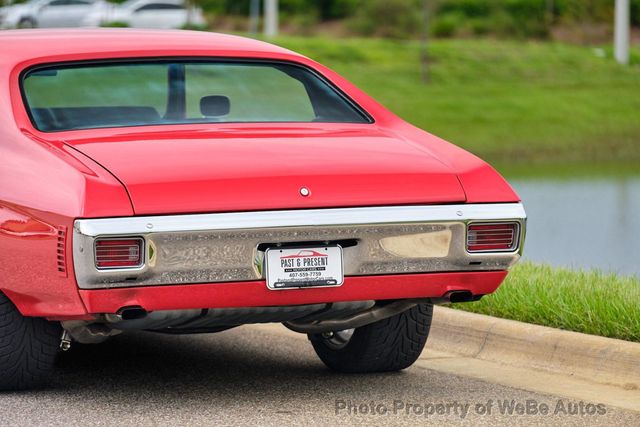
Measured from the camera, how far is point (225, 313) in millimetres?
5402

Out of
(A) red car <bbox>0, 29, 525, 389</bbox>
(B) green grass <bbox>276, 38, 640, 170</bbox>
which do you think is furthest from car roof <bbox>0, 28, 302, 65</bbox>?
(B) green grass <bbox>276, 38, 640, 170</bbox>

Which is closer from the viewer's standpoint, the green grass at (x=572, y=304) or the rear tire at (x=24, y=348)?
the rear tire at (x=24, y=348)

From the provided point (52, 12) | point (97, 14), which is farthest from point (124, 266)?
point (52, 12)

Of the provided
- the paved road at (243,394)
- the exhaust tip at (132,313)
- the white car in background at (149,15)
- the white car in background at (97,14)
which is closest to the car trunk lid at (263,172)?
the exhaust tip at (132,313)

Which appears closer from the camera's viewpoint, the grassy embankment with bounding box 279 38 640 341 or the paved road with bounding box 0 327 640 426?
the paved road with bounding box 0 327 640 426

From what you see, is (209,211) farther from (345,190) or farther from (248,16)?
(248,16)

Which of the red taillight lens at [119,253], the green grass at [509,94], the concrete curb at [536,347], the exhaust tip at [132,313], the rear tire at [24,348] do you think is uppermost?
the red taillight lens at [119,253]

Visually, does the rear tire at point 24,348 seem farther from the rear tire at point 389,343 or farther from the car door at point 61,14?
the car door at point 61,14

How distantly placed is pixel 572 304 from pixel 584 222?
36.2 ft

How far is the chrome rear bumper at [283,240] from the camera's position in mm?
5176

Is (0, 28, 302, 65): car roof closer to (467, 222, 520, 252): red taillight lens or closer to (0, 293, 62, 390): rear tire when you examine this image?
(0, 293, 62, 390): rear tire

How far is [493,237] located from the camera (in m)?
5.67

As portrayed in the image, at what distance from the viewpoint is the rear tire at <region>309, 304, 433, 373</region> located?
6.42 meters

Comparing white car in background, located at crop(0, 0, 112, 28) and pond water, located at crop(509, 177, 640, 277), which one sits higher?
pond water, located at crop(509, 177, 640, 277)
